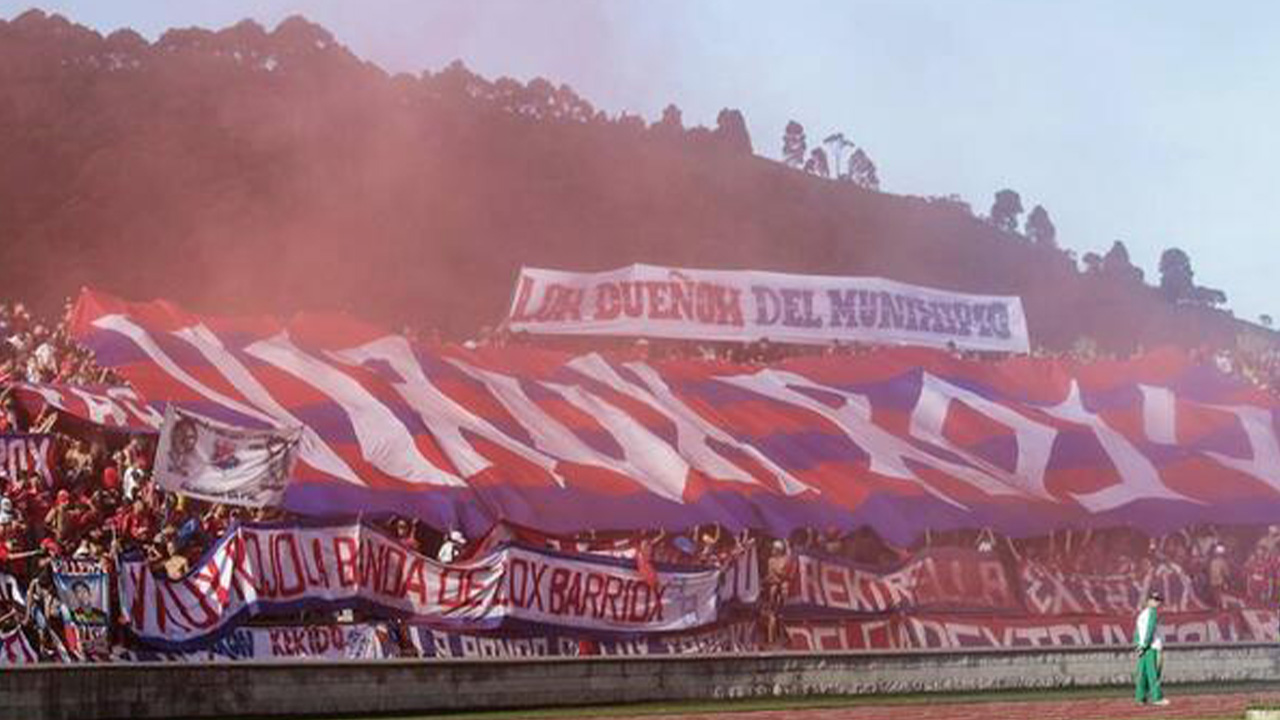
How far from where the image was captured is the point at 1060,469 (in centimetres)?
3822

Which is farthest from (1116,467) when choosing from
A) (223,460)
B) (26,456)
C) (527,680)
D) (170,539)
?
(26,456)

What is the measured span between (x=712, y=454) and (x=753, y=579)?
155 inches

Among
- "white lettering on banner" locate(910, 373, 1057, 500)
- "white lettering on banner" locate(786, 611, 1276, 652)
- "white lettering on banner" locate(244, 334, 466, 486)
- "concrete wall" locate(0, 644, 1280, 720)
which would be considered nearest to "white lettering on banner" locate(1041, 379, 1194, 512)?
"white lettering on banner" locate(910, 373, 1057, 500)

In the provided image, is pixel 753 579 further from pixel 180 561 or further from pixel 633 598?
pixel 180 561

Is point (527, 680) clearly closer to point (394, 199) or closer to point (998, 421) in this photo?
point (998, 421)

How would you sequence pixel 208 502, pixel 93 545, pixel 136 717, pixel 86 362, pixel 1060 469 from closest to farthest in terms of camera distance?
pixel 136 717, pixel 93 545, pixel 208 502, pixel 86 362, pixel 1060 469

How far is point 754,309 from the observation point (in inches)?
1859

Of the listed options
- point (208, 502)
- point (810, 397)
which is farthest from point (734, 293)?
A: point (208, 502)

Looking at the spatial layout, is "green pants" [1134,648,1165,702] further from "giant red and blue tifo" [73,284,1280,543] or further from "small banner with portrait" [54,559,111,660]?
"small banner with portrait" [54,559,111,660]

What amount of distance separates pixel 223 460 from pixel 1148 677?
12.3 m

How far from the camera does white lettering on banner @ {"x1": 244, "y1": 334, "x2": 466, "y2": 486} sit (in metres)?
29.6

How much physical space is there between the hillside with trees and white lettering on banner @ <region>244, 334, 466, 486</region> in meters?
25.2

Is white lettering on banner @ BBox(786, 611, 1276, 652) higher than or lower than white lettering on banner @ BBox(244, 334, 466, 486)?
lower

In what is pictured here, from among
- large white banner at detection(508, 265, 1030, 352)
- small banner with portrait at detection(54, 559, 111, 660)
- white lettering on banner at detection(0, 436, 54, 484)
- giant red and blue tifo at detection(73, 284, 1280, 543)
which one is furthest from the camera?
large white banner at detection(508, 265, 1030, 352)
